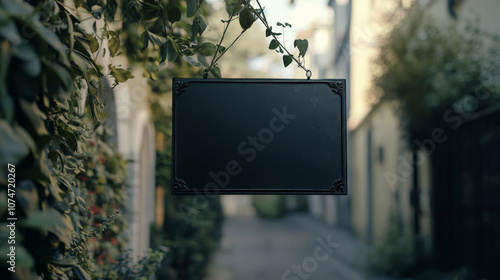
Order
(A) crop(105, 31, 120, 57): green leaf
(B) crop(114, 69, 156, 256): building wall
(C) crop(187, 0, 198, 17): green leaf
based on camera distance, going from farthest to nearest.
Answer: (B) crop(114, 69, 156, 256): building wall → (A) crop(105, 31, 120, 57): green leaf → (C) crop(187, 0, 198, 17): green leaf

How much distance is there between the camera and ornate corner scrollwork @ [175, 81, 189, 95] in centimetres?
198

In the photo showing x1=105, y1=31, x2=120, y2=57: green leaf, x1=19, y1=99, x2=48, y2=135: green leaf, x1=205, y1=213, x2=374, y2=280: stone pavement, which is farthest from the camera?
x1=205, y1=213, x2=374, y2=280: stone pavement

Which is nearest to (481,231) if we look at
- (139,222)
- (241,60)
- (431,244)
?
(431,244)

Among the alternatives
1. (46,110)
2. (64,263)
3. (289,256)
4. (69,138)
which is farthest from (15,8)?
(289,256)

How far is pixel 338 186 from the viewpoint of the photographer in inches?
77.2

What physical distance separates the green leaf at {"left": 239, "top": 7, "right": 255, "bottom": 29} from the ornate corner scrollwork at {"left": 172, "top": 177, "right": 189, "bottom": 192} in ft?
2.43

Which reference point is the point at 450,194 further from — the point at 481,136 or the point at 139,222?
the point at 139,222

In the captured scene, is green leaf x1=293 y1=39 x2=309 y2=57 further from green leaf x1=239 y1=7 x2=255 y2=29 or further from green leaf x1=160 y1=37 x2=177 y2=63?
green leaf x1=160 y1=37 x2=177 y2=63

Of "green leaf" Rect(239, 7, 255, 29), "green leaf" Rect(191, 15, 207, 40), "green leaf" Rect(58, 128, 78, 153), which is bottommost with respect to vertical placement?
"green leaf" Rect(58, 128, 78, 153)

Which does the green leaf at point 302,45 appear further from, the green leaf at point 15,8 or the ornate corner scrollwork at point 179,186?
the green leaf at point 15,8

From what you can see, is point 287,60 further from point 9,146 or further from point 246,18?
point 9,146

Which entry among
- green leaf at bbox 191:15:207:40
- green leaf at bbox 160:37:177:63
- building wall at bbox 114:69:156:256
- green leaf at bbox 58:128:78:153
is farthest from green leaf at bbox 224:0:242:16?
building wall at bbox 114:69:156:256

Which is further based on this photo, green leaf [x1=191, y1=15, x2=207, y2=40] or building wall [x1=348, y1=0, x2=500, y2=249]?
building wall [x1=348, y1=0, x2=500, y2=249]

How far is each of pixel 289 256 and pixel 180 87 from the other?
950 centimetres
